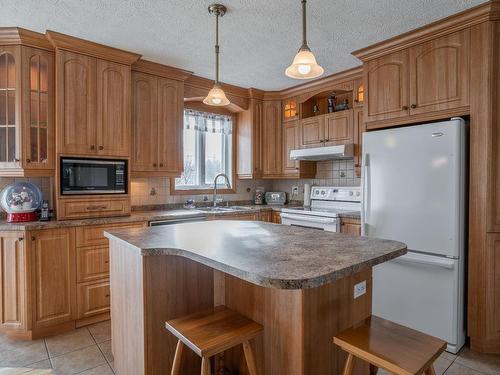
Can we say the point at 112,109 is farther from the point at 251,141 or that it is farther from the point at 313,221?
the point at 313,221

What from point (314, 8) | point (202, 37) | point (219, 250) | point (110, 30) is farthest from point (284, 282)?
point (110, 30)

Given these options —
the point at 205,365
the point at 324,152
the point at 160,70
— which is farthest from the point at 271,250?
the point at 160,70

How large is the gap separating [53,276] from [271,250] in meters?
2.09

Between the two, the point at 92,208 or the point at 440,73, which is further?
the point at 92,208

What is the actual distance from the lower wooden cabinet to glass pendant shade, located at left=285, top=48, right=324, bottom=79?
179cm

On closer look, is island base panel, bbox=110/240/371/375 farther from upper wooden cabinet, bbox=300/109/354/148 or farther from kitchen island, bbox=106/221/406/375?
upper wooden cabinet, bbox=300/109/354/148

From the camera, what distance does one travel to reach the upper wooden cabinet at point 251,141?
433 cm

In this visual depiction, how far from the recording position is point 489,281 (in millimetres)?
2268

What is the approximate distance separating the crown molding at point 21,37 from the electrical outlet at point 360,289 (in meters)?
3.05

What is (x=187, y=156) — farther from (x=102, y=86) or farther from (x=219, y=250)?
(x=219, y=250)

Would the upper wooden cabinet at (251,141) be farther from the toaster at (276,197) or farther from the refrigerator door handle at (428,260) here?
the refrigerator door handle at (428,260)

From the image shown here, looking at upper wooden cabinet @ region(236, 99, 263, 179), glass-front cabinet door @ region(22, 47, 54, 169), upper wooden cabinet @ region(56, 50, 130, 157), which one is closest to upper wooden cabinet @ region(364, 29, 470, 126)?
upper wooden cabinet @ region(236, 99, 263, 179)

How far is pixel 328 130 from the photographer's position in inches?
149

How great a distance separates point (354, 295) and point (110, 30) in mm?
2644
